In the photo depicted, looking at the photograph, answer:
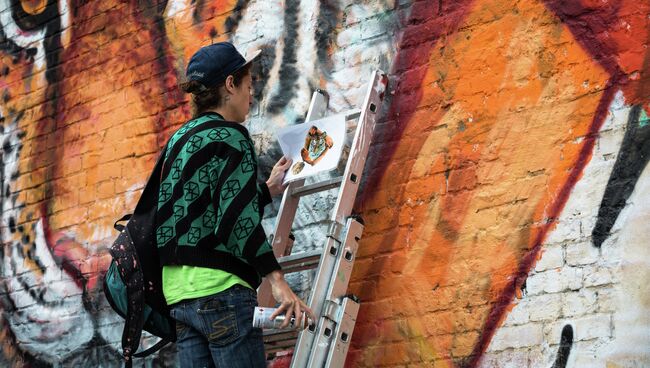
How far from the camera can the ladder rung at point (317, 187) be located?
148 inches

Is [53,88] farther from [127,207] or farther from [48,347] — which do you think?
[48,347]

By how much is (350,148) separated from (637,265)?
1.11 metres

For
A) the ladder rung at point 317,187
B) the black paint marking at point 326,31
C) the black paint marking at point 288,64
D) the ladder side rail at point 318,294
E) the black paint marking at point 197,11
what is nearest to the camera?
the ladder side rail at point 318,294

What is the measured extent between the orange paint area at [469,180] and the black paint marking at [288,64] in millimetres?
657

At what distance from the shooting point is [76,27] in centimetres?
536

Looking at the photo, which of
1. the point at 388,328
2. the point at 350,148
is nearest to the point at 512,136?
the point at 350,148

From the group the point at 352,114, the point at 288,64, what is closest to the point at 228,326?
the point at 352,114

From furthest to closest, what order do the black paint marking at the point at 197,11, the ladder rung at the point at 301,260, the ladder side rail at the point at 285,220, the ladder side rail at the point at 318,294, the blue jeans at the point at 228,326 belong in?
the black paint marking at the point at 197,11 < the ladder side rail at the point at 285,220 < the ladder rung at the point at 301,260 < the ladder side rail at the point at 318,294 < the blue jeans at the point at 228,326

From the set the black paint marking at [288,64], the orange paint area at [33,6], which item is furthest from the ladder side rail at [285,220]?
the orange paint area at [33,6]

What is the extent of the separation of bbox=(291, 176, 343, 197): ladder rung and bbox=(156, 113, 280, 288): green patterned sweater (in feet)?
2.28

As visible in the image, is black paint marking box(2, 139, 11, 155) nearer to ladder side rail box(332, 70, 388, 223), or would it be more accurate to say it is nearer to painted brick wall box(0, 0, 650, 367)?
painted brick wall box(0, 0, 650, 367)

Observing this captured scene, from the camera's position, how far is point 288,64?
14.6 feet

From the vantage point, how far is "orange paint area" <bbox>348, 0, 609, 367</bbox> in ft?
12.0

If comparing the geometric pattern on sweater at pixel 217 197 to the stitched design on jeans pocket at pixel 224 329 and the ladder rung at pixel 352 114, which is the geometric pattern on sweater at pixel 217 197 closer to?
the stitched design on jeans pocket at pixel 224 329
